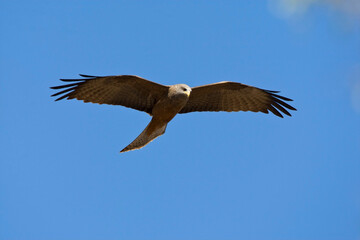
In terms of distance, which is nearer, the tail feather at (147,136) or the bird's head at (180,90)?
the bird's head at (180,90)

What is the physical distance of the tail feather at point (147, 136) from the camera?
950 cm

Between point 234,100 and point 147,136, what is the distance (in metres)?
1.99

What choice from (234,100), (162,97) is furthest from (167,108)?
(234,100)

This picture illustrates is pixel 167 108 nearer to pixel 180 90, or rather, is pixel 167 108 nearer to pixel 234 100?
pixel 180 90

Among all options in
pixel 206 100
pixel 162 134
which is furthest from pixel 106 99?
pixel 206 100

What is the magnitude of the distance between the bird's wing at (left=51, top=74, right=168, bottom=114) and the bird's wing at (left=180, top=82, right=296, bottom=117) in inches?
31.5

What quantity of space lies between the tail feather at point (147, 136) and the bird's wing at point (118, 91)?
379mm

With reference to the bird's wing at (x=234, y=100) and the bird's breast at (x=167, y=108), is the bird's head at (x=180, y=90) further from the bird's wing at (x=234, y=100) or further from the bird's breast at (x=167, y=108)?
the bird's wing at (x=234, y=100)

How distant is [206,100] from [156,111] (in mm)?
1241

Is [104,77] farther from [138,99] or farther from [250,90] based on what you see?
[250,90]

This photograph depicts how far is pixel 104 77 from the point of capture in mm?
9266

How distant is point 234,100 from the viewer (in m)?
10.2

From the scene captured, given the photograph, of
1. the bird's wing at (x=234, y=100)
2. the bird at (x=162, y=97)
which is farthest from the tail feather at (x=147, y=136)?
the bird's wing at (x=234, y=100)

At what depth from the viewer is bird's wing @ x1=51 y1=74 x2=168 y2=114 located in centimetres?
930
